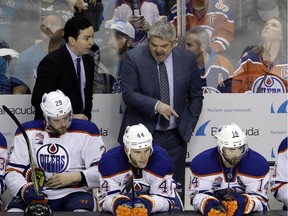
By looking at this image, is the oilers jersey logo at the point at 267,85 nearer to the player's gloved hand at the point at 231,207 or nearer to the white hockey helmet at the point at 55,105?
the white hockey helmet at the point at 55,105

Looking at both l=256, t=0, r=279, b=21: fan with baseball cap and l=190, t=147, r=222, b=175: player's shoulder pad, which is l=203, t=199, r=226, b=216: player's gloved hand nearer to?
l=190, t=147, r=222, b=175: player's shoulder pad

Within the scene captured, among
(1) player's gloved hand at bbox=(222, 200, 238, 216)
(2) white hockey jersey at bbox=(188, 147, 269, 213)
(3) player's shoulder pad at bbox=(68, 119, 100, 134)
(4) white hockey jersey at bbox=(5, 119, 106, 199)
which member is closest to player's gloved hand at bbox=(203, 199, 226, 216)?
(1) player's gloved hand at bbox=(222, 200, 238, 216)

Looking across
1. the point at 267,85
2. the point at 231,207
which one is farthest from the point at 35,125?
the point at 267,85

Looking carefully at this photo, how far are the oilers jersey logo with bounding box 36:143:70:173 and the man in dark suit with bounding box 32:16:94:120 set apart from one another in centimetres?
38

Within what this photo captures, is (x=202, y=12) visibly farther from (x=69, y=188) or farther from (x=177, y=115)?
(x=69, y=188)

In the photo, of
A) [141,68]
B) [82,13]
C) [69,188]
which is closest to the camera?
[69,188]

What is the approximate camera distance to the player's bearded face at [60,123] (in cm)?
634

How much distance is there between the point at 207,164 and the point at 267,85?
153cm

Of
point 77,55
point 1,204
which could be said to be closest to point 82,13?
point 77,55

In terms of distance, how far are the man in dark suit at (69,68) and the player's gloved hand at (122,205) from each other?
46.5 inches

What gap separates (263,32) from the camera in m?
7.32

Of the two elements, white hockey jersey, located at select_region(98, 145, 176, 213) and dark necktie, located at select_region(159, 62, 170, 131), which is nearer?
white hockey jersey, located at select_region(98, 145, 176, 213)

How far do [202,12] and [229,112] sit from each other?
77 cm

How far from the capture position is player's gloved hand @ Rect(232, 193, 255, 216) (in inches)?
219
